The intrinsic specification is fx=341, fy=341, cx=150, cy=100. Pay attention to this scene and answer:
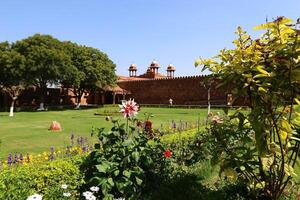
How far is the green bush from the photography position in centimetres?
313

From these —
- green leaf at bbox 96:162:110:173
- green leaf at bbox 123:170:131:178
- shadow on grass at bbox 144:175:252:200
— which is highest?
green leaf at bbox 96:162:110:173

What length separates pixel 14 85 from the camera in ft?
90.5

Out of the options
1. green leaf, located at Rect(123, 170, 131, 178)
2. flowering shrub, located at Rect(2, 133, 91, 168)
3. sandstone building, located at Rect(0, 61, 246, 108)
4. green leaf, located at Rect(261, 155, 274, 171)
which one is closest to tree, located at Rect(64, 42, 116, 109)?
sandstone building, located at Rect(0, 61, 246, 108)

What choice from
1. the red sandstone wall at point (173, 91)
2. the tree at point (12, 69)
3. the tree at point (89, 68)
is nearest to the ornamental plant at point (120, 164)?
the tree at point (12, 69)

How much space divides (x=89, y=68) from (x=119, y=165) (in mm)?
26696

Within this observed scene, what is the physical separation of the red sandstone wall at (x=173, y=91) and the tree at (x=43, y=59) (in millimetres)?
12331

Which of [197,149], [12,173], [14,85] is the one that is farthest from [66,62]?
[12,173]

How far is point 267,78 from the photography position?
3.05 metres

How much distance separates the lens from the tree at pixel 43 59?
26.4m

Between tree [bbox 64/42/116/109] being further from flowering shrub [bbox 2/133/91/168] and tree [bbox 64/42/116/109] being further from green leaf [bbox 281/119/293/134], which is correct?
green leaf [bbox 281/119/293/134]

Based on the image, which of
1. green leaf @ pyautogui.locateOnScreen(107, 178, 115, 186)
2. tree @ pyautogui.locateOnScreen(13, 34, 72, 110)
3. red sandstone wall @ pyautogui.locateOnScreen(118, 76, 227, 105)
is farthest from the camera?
red sandstone wall @ pyautogui.locateOnScreen(118, 76, 227, 105)

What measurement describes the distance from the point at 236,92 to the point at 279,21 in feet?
2.55

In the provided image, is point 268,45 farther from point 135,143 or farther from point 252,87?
point 135,143

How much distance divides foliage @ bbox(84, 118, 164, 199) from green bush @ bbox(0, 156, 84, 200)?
0.65ft
